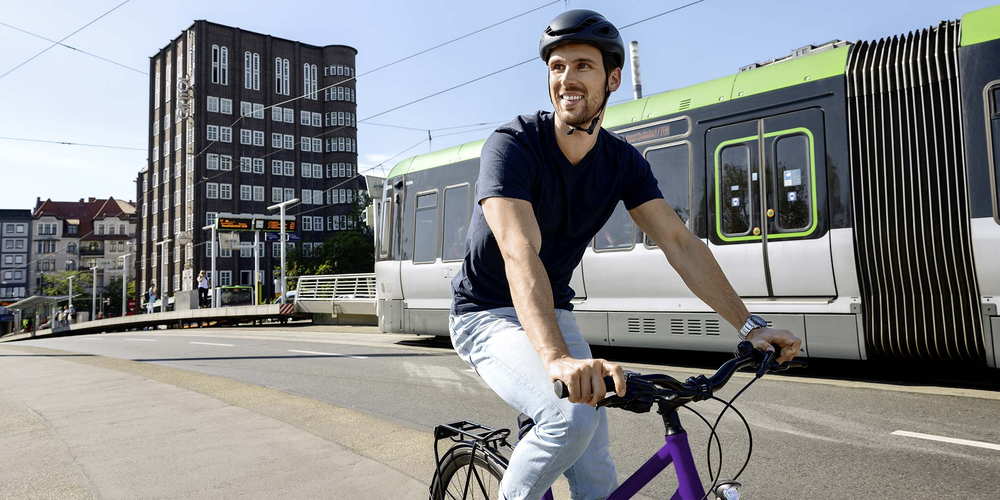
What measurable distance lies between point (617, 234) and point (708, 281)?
24.2ft

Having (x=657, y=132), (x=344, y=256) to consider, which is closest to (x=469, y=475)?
(x=657, y=132)

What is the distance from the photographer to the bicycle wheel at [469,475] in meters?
2.15

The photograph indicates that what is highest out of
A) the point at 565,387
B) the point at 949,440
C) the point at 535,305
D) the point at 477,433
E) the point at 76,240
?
the point at 76,240

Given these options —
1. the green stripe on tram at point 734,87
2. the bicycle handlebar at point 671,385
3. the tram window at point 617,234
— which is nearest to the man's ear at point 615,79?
the bicycle handlebar at point 671,385

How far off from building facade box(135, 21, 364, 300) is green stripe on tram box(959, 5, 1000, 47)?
64711 millimetres

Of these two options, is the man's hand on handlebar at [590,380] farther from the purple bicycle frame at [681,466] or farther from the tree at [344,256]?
the tree at [344,256]

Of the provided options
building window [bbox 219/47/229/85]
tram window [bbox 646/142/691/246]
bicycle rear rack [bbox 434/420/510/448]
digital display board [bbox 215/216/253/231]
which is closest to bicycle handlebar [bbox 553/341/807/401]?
bicycle rear rack [bbox 434/420/510/448]

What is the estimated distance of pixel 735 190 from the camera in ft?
27.1

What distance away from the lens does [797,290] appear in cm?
762

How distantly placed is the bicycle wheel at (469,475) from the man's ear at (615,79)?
1148 millimetres

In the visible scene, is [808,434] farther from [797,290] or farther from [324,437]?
[324,437]

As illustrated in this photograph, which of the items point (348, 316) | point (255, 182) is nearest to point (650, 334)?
point (348, 316)

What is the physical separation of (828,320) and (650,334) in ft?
7.28

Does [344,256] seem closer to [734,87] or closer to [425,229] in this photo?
[425,229]
